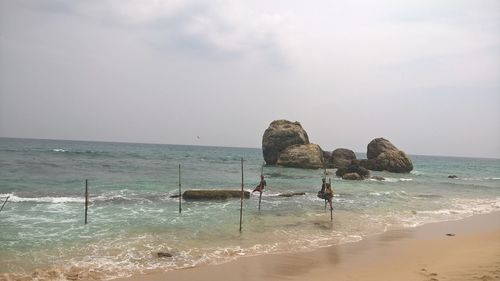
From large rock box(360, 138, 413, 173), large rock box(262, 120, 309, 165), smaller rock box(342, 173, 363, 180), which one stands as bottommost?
smaller rock box(342, 173, 363, 180)

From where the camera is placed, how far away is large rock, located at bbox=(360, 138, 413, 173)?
58188mm

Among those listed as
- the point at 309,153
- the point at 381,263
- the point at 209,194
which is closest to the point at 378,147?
the point at 309,153

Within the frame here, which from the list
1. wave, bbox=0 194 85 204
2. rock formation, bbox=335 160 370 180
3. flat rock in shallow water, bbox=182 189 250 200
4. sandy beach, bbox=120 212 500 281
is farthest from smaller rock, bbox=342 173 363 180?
wave, bbox=0 194 85 204

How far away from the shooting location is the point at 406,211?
23.7 m

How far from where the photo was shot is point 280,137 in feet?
195

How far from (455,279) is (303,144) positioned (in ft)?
163

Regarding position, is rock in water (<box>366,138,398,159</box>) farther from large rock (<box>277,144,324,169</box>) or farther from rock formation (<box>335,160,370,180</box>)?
rock formation (<box>335,160,370,180</box>)

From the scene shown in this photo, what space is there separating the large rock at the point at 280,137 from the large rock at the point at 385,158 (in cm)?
1024

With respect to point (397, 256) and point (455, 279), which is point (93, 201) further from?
point (455, 279)

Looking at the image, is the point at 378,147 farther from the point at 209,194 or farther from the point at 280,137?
the point at 209,194

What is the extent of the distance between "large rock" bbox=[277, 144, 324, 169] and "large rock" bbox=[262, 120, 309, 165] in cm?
128

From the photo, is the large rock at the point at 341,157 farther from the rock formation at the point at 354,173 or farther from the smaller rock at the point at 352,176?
the smaller rock at the point at 352,176

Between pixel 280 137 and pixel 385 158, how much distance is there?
52.5 feet

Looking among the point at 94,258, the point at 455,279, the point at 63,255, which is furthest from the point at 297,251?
the point at 63,255
